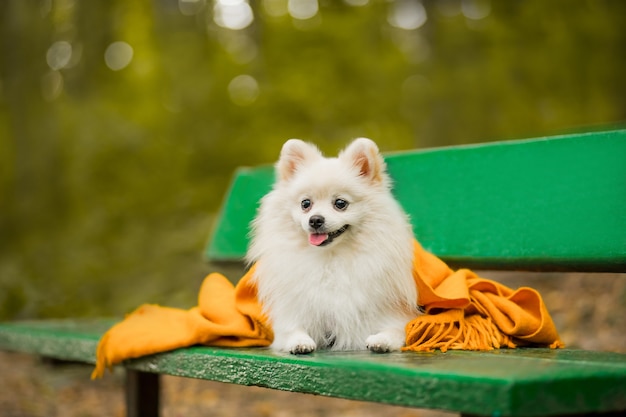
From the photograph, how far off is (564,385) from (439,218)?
64.1 inches

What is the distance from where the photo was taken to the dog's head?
254 centimetres

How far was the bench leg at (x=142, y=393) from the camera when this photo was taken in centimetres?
349

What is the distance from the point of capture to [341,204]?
2.61 metres

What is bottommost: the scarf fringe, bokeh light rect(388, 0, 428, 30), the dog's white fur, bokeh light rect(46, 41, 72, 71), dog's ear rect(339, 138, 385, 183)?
the scarf fringe

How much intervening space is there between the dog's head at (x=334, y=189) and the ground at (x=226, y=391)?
2.50 meters

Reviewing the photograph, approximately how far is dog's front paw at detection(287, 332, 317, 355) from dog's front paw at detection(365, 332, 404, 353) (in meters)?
0.18

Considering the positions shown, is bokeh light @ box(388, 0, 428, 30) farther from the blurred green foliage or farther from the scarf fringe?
the scarf fringe

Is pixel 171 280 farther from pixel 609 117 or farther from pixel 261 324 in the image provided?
pixel 609 117

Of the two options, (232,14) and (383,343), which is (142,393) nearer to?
(383,343)

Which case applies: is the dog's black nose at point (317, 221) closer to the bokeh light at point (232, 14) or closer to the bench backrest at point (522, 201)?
the bench backrest at point (522, 201)

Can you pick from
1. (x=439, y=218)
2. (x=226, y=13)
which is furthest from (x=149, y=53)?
(x=439, y=218)

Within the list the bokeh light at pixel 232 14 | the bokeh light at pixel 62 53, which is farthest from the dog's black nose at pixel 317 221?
the bokeh light at pixel 62 53

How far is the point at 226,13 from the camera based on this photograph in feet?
36.5

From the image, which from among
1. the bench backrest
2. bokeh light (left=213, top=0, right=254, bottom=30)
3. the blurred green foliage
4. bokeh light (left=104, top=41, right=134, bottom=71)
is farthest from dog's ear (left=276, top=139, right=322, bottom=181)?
bokeh light (left=104, top=41, right=134, bottom=71)
